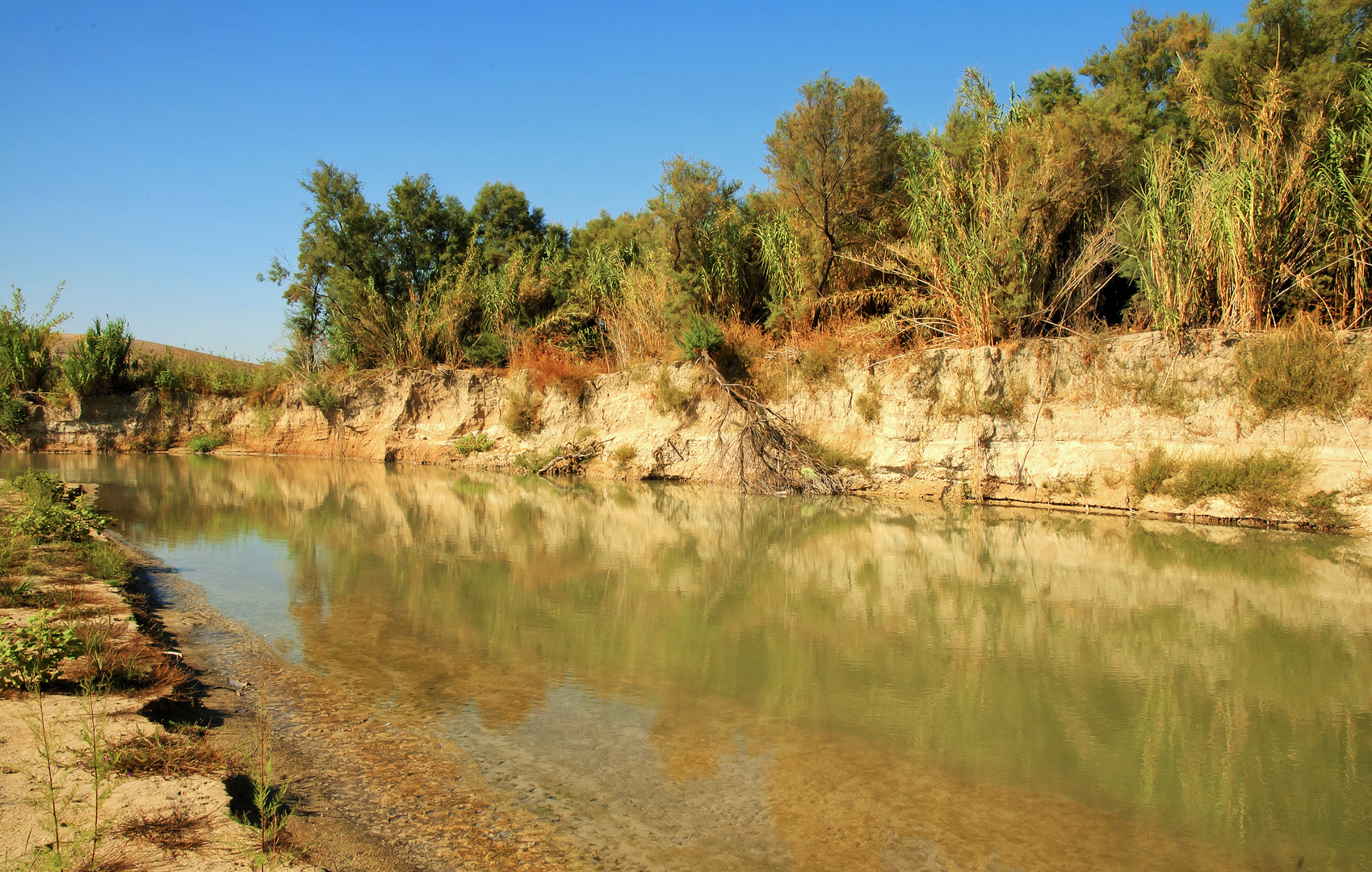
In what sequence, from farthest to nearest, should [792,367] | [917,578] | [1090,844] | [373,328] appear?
[373,328]
[792,367]
[917,578]
[1090,844]

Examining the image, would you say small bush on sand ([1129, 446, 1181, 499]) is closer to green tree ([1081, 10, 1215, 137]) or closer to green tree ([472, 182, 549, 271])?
green tree ([1081, 10, 1215, 137])

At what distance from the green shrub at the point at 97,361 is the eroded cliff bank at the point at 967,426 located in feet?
4.72

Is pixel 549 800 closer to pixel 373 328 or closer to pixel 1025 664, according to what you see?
pixel 1025 664

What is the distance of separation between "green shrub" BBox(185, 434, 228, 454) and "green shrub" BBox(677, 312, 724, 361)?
1382 centimetres

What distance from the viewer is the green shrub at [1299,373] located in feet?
33.4

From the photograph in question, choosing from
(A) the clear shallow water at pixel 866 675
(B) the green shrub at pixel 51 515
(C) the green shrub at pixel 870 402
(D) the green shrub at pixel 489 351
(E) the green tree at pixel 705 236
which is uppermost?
(E) the green tree at pixel 705 236

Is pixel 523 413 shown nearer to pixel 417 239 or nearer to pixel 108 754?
pixel 417 239

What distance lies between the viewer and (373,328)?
20.7 meters

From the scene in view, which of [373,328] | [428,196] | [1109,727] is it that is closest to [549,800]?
[1109,727]

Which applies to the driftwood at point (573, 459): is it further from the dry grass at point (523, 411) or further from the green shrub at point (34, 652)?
the green shrub at point (34, 652)

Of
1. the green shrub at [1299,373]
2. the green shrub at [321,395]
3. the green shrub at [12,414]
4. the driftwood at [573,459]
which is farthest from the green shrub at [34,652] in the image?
the green shrub at [12,414]

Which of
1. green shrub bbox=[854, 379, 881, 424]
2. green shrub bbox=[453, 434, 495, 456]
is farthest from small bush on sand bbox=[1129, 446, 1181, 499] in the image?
green shrub bbox=[453, 434, 495, 456]

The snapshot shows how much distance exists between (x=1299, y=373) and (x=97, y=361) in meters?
25.4

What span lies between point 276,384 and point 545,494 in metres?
12.2
